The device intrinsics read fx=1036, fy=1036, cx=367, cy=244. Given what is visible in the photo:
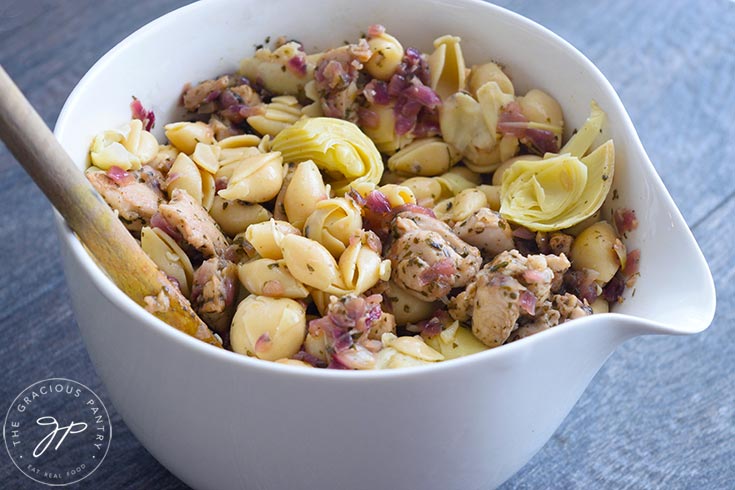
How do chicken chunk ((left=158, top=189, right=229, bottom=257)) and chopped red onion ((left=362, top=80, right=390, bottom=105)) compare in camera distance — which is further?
chopped red onion ((left=362, top=80, right=390, bottom=105))

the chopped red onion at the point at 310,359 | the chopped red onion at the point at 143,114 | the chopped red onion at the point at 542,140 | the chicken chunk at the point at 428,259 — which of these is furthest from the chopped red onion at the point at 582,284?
the chopped red onion at the point at 143,114

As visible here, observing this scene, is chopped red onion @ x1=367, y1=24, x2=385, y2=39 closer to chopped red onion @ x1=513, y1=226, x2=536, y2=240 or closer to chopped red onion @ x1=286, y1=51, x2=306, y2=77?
chopped red onion @ x1=286, y1=51, x2=306, y2=77

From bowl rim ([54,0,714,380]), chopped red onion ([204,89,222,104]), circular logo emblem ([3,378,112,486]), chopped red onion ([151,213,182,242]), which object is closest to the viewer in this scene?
bowl rim ([54,0,714,380])

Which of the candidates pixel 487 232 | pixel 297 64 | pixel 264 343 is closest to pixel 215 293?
pixel 264 343

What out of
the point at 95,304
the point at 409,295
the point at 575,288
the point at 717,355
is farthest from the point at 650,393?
the point at 95,304

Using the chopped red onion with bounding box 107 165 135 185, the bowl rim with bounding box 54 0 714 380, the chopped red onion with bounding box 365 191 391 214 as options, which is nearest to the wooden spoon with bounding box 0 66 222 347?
the bowl rim with bounding box 54 0 714 380

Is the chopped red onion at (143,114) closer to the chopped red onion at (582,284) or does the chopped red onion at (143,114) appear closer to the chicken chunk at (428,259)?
the chicken chunk at (428,259)
